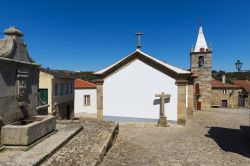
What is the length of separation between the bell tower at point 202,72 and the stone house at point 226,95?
10607mm

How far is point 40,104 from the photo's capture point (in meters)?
10.3

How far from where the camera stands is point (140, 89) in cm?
1497

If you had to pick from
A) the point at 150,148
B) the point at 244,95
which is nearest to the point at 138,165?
the point at 150,148

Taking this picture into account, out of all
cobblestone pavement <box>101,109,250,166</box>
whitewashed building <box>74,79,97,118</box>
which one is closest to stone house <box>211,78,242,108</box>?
whitewashed building <box>74,79,97,118</box>

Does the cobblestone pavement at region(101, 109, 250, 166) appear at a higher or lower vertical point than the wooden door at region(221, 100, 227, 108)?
lower

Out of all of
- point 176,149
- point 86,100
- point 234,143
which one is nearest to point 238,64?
point 234,143

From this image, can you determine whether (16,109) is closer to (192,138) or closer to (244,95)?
(192,138)

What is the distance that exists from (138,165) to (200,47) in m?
23.8

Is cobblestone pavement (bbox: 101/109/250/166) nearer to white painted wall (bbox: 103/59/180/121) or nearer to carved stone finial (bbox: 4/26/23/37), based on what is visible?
white painted wall (bbox: 103/59/180/121)

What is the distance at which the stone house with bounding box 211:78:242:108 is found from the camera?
1396 inches

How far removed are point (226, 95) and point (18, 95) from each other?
35678 mm

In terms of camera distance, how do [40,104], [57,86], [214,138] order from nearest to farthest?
[40,104] → [214,138] → [57,86]

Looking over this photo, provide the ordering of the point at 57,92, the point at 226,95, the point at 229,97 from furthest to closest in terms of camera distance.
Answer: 1. the point at 226,95
2. the point at 229,97
3. the point at 57,92

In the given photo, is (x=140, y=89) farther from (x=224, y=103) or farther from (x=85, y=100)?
(x=224, y=103)
